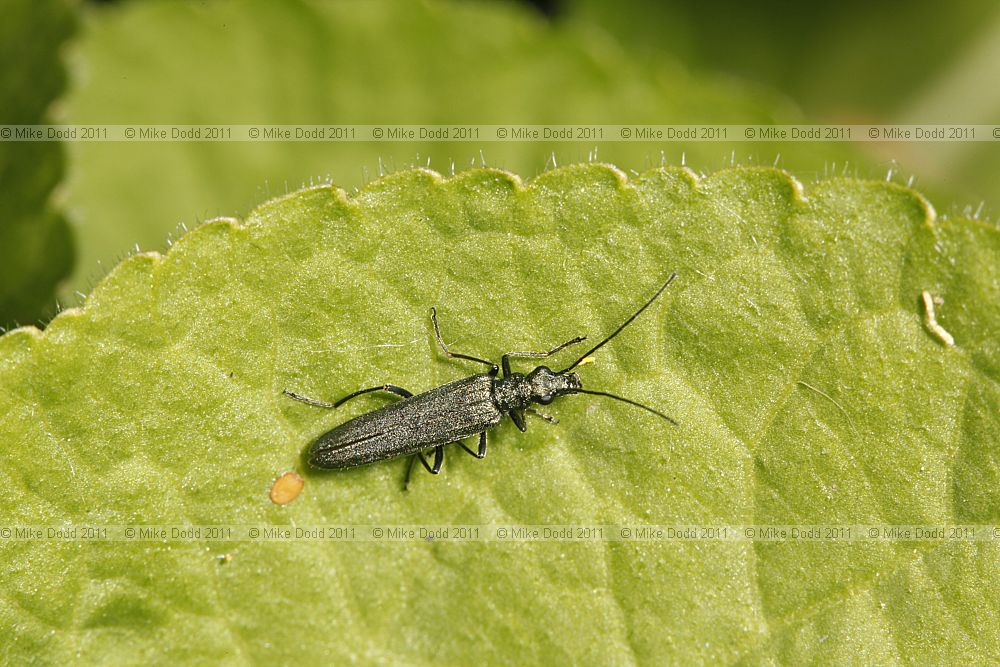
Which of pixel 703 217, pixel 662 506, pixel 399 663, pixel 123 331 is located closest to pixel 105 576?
pixel 123 331

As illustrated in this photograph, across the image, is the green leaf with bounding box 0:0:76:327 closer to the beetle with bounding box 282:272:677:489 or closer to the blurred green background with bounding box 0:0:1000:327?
the blurred green background with bounding box 0:0:1000:327

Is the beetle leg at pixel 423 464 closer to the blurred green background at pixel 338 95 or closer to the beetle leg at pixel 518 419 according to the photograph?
the beetle leg at pixel 518 419

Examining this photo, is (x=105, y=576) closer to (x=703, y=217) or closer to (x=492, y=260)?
(x=492, y=260)

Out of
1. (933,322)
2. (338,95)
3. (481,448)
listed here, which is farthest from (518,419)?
(338,95)

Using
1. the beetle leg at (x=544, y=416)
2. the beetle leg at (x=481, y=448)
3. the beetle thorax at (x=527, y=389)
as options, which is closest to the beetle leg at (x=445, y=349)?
the beetle thorax at (x=527, y=389)

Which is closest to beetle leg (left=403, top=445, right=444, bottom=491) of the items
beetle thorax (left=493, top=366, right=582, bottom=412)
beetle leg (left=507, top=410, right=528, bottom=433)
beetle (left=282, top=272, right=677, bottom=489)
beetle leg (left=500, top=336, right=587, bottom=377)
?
beetle (left=282, top=272, right=677, bottom=489)

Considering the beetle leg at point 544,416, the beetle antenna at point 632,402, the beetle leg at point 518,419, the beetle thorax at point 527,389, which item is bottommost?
the beetle leg at point 518,419
